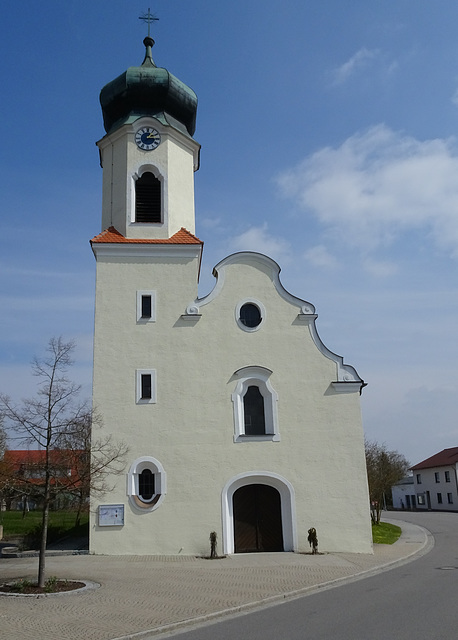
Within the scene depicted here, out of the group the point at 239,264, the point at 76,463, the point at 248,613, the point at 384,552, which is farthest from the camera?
the point at 239,264

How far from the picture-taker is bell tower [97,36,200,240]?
952 inches

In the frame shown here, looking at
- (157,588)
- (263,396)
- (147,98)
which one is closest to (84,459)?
(157,588)

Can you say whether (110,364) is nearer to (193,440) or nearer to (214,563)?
(193,440)

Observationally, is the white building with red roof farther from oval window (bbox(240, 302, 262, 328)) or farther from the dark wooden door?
oval window (bbox(240, 302, 262, 328))

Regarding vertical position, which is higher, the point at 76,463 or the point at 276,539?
the point at 76,463

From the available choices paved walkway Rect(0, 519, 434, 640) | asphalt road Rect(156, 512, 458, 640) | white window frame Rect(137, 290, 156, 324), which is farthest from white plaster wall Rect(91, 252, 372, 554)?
asphalt road Rect(156, 512, 458, 640)

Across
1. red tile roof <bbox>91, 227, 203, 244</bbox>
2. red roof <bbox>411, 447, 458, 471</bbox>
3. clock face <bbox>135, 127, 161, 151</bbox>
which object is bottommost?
red roof <bbox>411, 447, 458, 471</bbox>

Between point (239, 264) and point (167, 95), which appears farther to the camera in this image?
point (167, 95)

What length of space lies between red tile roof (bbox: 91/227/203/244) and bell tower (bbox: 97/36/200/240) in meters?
0.23

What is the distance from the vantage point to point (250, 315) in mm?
22984

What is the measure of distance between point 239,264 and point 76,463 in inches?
404

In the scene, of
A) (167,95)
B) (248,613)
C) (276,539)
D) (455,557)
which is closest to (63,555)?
(276,539)

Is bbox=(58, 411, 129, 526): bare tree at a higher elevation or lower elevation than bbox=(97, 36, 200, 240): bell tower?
lower

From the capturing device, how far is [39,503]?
15266mm
